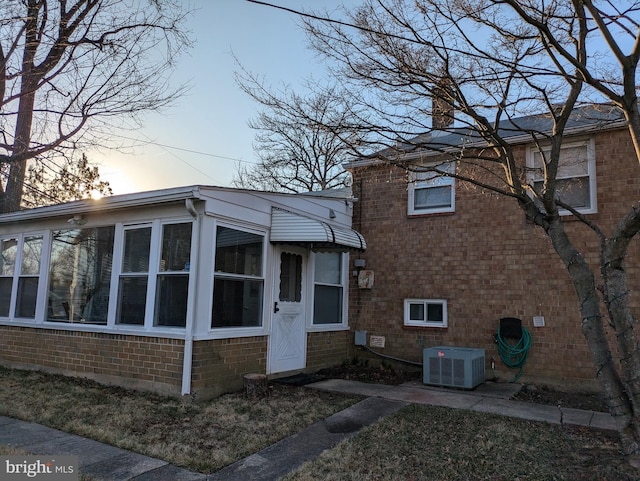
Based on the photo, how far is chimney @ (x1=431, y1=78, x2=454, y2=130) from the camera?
223 inches

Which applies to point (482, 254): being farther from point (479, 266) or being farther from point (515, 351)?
point (515, 351)

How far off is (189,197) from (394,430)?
390cm

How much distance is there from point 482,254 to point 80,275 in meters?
6.97

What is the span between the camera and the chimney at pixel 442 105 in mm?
5660

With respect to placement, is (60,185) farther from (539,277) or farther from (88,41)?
(539,277)

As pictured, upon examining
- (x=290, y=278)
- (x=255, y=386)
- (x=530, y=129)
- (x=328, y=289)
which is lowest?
(x=255, y=386)

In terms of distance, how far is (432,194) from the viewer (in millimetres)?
9102

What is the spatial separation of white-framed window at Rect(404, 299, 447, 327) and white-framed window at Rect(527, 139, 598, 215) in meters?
2.67

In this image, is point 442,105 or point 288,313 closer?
point 442,105

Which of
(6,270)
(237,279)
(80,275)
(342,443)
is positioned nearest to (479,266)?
(237,279)

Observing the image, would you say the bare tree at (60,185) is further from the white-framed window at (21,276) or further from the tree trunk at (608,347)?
the tree trunk at (608,347)

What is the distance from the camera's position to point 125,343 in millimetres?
6996

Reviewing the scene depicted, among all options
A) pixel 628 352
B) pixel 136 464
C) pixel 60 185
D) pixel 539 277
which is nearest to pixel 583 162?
pixel 539 277

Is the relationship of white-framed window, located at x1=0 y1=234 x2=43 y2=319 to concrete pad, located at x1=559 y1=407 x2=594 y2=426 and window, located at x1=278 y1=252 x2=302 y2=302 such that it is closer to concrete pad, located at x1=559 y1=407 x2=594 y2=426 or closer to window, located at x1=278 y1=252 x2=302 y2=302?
window, located at x1=278 y1=252 x2=302 y2=302
